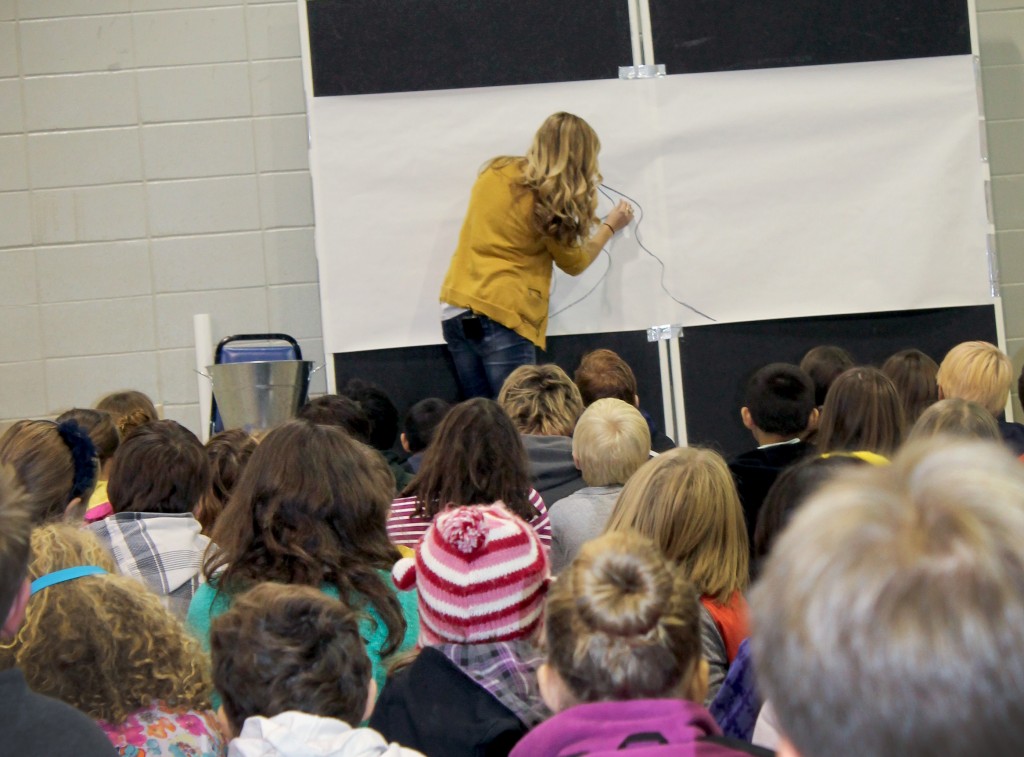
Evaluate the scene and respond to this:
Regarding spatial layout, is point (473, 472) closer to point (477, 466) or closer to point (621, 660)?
point (477, 466)

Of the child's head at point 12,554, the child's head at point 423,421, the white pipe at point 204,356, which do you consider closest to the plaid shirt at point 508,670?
the child's head at point 12,554

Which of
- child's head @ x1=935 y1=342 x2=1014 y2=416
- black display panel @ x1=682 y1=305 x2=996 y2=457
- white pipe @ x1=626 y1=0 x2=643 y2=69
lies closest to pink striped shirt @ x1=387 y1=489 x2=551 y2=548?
child's head @ x1=935 y1=342 x2=1014 y2=416

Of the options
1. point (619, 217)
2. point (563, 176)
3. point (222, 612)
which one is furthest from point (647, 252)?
point (222, 612)

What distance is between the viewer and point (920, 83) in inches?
183

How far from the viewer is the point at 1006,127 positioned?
511 cm

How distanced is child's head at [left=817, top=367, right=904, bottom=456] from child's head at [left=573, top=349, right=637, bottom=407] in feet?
3.47

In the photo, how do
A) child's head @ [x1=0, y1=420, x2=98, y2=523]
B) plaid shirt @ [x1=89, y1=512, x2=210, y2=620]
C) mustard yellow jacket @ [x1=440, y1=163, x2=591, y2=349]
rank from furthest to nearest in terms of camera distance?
1. mustard yellow jacket @ [x1=440, y1=163, x2=591, y2=349]
2. child's head @ [x1=0, y1=420, x2=98, y2=523]
3. plaid shirt @ [x1=89, y1=512, x2=210, y2=620]

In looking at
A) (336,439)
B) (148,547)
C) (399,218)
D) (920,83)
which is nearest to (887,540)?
(336,439)

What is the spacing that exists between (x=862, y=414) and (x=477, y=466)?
100cm

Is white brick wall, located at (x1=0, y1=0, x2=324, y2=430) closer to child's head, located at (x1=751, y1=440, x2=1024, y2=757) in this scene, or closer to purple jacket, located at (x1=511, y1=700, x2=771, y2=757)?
purple jacket, located at (x1=511, y1=700, x2=771, y2=757)

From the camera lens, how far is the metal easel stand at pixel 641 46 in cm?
457

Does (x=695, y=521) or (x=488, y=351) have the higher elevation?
(x=488, y=351)

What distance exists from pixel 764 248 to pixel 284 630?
3529 millimetres

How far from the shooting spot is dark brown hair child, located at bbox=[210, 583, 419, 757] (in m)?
1.46
